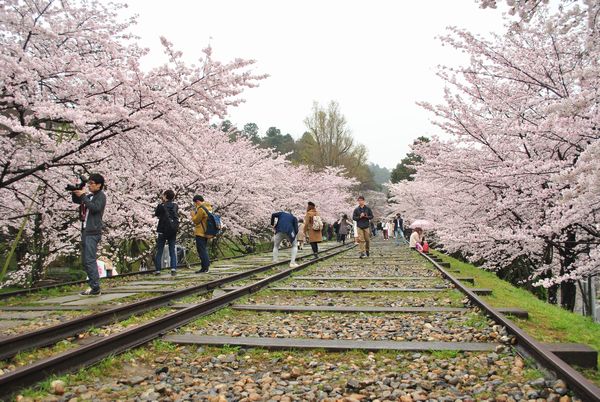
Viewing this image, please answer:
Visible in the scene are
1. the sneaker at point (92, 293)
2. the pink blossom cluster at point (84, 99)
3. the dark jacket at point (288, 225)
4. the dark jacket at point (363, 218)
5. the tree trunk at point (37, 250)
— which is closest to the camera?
the pink blossom cluster at point (84, 99)

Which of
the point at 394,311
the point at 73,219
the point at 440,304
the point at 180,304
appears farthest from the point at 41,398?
the point at 73,219

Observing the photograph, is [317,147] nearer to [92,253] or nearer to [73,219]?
[73,219]

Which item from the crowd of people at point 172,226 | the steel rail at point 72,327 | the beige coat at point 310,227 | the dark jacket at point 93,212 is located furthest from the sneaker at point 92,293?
the beige coat at point 310,227

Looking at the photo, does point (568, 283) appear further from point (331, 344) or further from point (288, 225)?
point (331, 344)

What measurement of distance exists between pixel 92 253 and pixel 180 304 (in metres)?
1.75

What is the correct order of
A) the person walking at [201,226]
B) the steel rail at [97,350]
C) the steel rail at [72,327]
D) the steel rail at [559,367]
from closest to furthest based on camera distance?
1. the steel rail at [559,367]
2. the steel rail at [97,350]
3. the steel rail at [72,327]
4. the person walking at [201,226]

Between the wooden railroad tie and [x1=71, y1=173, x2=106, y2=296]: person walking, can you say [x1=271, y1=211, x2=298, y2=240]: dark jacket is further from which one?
the wooden railroad tie

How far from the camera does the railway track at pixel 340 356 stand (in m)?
3.29

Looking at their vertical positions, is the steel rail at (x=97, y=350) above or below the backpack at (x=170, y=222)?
below

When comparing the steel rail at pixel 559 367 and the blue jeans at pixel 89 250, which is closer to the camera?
the steel rail at pixel 559 367

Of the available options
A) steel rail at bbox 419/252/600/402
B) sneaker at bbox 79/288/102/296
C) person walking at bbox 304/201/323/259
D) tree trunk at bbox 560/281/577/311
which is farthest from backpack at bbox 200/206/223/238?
tree trunk at bbox 560/281/577/311

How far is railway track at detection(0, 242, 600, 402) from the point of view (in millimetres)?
3291

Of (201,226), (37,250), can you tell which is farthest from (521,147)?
(37,250)

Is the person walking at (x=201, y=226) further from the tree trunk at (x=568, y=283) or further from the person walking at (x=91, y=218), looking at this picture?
the tree trunk at (x=568, y=283)
